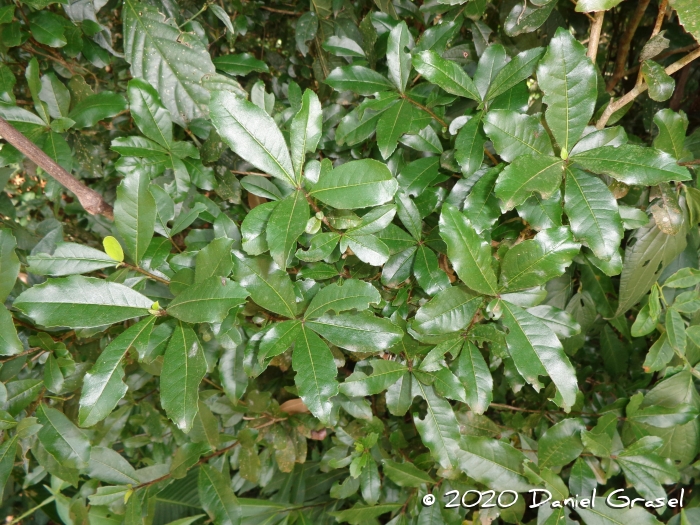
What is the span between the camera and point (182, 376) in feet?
2.16

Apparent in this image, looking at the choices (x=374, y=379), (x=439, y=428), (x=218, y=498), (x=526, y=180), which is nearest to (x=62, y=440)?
(x=218, y=498)

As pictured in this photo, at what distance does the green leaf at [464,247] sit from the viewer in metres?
0.65

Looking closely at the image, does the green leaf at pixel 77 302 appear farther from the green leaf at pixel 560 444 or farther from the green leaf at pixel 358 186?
the green leaf at pixel 560 444

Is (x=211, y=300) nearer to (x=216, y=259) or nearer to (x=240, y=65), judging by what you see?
(x=216, y=259)

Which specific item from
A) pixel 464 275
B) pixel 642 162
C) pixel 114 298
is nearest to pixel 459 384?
pixel 464 275

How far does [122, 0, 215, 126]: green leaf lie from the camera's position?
93 cm

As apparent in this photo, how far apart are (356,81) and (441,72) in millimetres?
195

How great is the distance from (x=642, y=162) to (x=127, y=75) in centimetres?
135

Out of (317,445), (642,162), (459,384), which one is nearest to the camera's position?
(642,162)

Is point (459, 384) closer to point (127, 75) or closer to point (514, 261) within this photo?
point (514, 261)

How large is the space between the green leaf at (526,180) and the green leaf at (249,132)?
297 mm

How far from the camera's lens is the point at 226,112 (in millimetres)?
621

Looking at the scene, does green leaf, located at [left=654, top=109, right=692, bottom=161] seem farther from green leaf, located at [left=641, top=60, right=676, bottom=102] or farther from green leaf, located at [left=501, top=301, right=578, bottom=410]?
green leaf, located at [left=501, top=301, right=578, bottom=410]

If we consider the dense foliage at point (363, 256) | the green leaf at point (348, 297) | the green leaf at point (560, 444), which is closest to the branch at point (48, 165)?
the dense foliage at point (363, 256)
